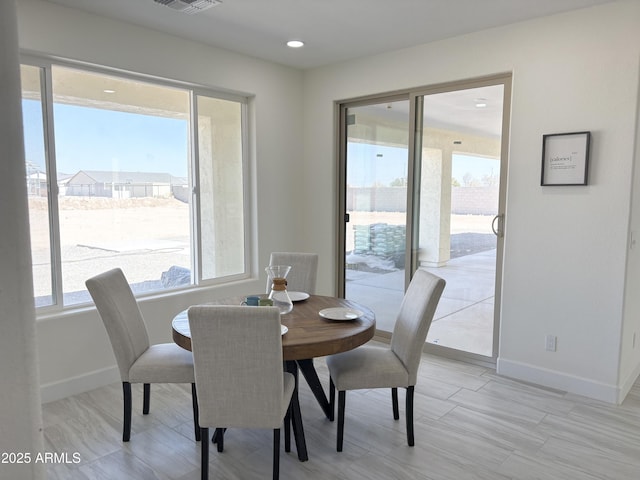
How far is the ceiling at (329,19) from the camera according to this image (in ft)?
9.80

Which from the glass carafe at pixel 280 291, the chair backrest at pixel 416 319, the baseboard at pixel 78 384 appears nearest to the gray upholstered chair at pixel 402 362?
the chair backrest at pixel 416 319

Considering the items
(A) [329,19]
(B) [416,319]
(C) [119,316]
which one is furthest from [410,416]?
(A) [329,19]

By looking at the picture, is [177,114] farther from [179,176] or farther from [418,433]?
[418,433]

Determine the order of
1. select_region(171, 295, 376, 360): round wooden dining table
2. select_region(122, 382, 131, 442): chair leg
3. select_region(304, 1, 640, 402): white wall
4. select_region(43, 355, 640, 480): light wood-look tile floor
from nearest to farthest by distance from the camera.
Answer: select_region(171, 295, 376, 360): round wooden dining table
select_region(43, 355, 640, 480): light wood-look tile floor
select_region(122, 382, 131, 442): chair leg
select_region(304, 1, 640, 402): white wall

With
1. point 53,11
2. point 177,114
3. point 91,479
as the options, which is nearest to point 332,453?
point 91,479

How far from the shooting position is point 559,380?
331 cm

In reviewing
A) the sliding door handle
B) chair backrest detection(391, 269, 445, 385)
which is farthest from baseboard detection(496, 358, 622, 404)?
chair backrest detection(391, 269, 445, 385)

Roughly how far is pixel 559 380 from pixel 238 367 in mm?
2566

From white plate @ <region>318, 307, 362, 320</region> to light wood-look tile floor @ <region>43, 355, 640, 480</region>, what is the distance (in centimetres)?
72

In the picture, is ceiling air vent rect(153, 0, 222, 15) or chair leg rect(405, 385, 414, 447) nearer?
chair leg rect(405, 385, 414, 447)

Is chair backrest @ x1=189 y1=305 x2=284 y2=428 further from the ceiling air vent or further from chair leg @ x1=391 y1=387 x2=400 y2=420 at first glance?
the ceiling air vent

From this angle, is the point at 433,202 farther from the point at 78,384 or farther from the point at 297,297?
the point at 78,384

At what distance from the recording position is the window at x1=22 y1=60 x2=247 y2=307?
3.12 meters

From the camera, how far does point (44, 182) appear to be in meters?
3.09
